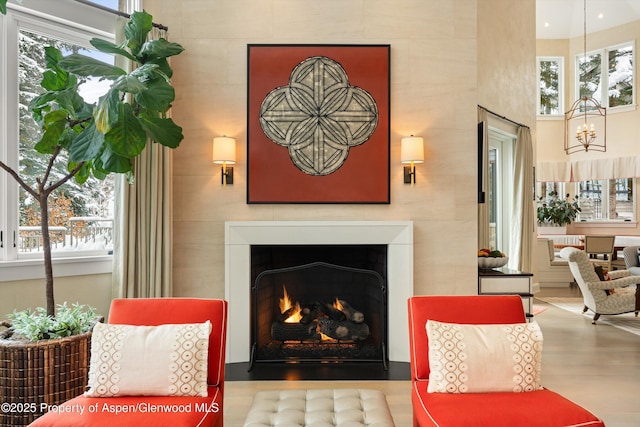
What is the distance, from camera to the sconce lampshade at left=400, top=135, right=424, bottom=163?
12.5 ft

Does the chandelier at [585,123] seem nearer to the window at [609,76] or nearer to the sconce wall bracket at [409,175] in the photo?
the window at [609,76]

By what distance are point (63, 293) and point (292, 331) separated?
182 centimetres

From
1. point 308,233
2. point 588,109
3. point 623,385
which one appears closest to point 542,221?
point 588,109

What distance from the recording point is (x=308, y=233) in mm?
3867

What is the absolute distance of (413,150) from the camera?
3.81m

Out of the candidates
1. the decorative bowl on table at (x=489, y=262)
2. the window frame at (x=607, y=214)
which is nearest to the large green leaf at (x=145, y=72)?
the decorative bowl on table at (x=489, y=262)

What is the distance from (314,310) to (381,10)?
2644mm

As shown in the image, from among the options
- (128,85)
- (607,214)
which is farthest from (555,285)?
(128,85)

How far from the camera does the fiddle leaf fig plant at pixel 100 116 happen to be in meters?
2.62

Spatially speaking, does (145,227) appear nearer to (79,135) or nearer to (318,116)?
(79,135)

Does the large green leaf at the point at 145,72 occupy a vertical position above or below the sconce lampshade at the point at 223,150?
above

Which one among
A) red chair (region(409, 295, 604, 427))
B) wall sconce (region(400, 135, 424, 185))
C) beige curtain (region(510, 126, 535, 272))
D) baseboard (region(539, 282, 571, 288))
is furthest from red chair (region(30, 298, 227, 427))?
baseboard (region(539, 282, 571, 288))

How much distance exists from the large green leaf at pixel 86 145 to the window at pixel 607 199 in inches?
432

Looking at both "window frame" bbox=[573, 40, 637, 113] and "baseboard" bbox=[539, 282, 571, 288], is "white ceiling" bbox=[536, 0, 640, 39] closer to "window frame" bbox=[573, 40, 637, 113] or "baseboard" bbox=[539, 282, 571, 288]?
"window frame" bbox=[573, 40, 637, 113]
